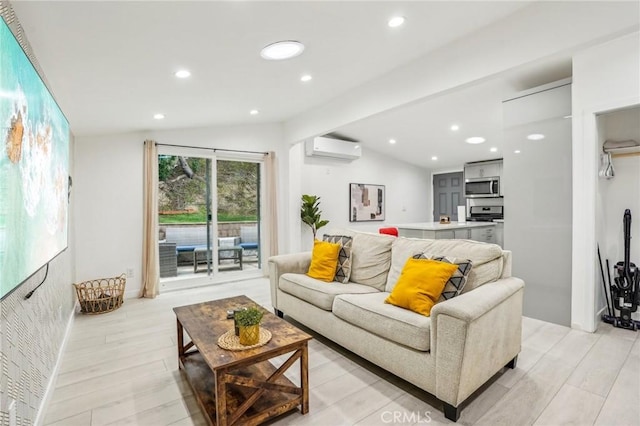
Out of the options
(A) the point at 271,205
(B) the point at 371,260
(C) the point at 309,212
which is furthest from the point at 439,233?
(A) the point at 271,205

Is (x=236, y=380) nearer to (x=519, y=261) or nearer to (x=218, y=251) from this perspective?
(x=519, y=261)

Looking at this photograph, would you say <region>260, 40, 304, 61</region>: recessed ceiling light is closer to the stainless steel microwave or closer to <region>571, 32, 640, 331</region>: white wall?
<region>571, 32, 640, 331</region>: white wall

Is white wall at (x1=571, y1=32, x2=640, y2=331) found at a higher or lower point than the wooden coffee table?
higher

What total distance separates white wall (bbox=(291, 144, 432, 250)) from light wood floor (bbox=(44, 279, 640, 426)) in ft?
10.8

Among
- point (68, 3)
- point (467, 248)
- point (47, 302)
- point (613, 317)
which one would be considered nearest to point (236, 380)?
point (47, 302)

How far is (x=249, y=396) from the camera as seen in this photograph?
184cm

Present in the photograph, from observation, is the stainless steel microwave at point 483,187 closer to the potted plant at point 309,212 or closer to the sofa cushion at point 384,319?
the potted plant at point 309,212

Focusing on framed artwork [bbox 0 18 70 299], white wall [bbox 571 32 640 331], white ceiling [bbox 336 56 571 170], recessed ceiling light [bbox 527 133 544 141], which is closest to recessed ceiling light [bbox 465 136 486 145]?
white ceiling [bbox 336 56 571 170]

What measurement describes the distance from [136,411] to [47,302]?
38.1 inches

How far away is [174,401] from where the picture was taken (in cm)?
199

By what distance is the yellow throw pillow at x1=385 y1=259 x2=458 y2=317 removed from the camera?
6.96 feet

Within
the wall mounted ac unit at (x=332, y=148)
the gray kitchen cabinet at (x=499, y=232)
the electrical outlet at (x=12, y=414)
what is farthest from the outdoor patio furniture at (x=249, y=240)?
the gray kitchen cabinet at (x=499, y=232)

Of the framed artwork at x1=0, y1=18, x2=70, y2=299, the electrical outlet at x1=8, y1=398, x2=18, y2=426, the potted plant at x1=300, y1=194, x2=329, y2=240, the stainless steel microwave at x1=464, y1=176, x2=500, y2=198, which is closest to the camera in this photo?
the framed artwork at x1=0, y1=18, x2=70, y2=299

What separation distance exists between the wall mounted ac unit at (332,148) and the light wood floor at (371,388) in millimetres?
3814
